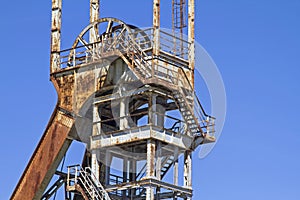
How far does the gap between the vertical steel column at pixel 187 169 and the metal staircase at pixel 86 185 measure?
15.0 feet

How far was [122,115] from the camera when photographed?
57.2 m

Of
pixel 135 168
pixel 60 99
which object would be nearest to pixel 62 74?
pixel 60 99

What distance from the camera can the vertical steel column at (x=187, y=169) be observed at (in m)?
57.4

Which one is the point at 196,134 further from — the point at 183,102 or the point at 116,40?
the point at 116,40

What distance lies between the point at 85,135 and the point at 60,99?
256 centimetres

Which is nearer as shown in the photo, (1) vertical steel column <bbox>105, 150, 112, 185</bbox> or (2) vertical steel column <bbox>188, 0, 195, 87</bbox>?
(1) vertical steel column <bbox>105, 150, 112, 185</bbox>

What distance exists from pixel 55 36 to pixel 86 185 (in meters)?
9.67

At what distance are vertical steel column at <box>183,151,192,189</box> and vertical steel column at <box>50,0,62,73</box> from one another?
9.28m

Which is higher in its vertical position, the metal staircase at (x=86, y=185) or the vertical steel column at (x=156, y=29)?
the vertical steel column at (x=156, y=29)

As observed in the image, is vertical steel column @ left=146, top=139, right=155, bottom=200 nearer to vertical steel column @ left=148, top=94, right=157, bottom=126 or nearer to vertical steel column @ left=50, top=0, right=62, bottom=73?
vertical steel column @ left=148, top=94, right=157, bottom=126

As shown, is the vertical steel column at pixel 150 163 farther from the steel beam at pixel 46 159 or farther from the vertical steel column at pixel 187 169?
the steel beam at pixel 46 159

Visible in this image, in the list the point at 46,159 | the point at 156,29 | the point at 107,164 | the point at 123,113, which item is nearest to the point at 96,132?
the point at 107,164

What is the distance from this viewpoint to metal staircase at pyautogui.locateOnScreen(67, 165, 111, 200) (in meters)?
56.2

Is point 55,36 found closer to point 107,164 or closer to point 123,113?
point 123,113
